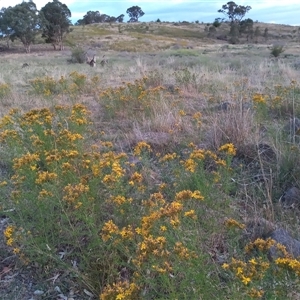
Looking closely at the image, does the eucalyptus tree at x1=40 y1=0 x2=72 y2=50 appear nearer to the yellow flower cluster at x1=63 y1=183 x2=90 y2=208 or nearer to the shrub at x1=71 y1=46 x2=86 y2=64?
the shrub at x1=71 y1=46 x2=86 y2=64

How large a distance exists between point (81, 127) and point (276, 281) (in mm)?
2737

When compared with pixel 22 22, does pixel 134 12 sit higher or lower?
higher

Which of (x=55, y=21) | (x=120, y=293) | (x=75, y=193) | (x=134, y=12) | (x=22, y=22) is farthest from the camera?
(x=134, y=12)

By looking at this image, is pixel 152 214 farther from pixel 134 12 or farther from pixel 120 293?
pixel 134 12

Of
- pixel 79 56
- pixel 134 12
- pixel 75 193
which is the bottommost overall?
pixel 75 193

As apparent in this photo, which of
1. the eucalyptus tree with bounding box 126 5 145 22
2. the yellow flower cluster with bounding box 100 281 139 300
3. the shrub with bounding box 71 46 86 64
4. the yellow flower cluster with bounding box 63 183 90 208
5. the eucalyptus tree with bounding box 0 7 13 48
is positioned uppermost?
the eucalyptus tree with bounding box 126 5 145 22

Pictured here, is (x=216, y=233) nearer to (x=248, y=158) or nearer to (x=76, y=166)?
(x=76, y=166)

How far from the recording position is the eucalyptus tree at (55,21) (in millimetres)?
40906

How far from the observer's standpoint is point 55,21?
41.7m

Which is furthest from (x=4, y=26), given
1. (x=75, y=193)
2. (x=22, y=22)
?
(x=75, y=193)

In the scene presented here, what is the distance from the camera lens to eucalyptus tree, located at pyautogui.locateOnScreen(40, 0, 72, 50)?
4091cm

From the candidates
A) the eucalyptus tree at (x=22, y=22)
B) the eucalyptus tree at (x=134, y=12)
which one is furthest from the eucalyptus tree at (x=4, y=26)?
the eucalyptus tree at (x=134, y=12)

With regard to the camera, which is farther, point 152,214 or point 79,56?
point 79,56

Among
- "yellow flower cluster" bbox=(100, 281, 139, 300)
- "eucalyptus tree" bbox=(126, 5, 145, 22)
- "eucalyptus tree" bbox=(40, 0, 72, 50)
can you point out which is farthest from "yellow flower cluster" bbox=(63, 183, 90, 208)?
"eucalyptus tree" bbox=(126, 5, 145, 22)
